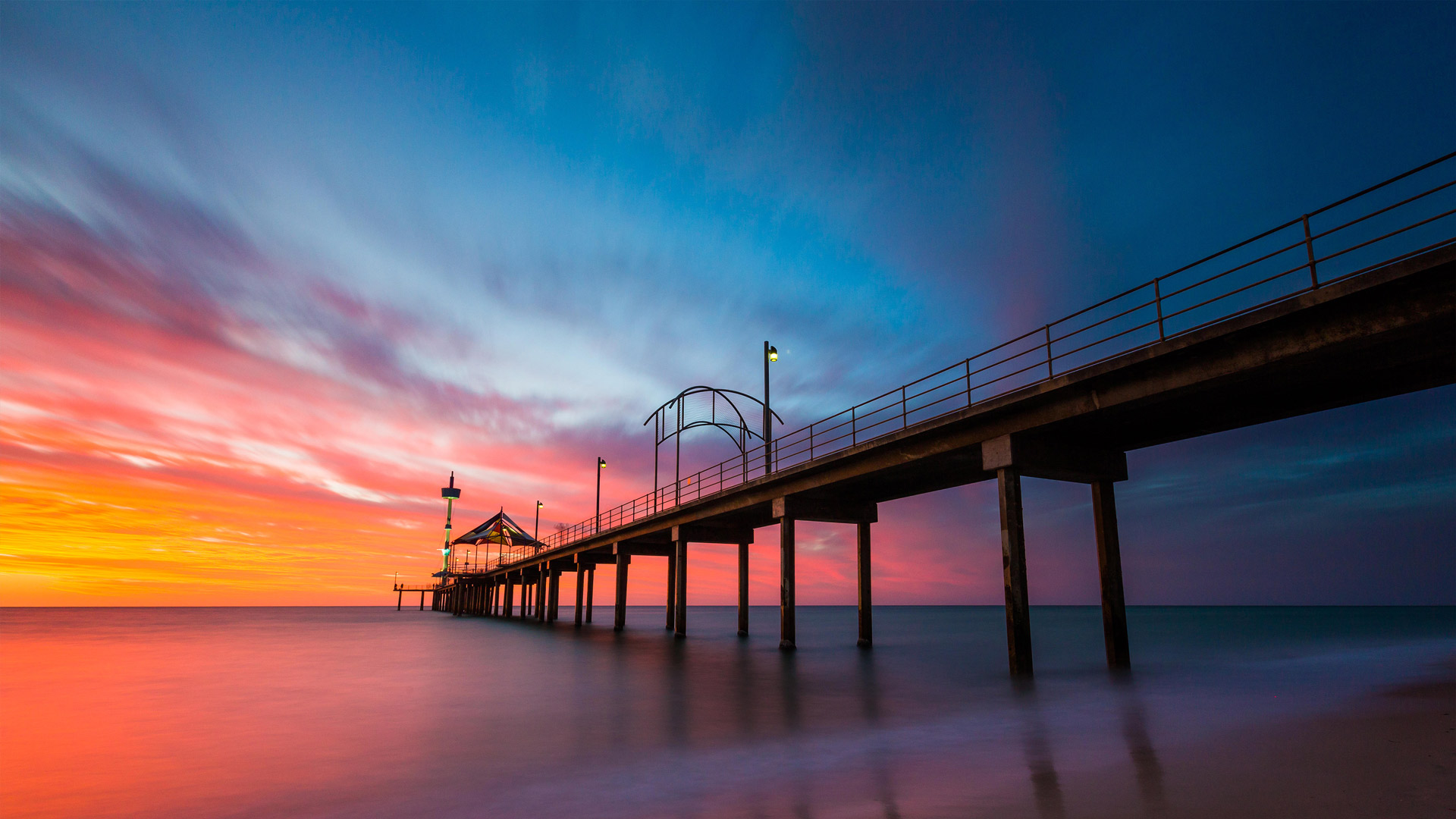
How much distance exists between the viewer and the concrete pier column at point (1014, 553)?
2136 centimetres

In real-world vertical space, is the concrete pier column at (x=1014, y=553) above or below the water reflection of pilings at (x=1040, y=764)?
above

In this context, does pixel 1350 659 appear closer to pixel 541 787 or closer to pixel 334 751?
pixel 541 787

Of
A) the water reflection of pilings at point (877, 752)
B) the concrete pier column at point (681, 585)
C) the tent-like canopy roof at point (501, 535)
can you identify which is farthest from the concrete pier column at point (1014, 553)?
the tent-like canopy roof at point (501, 535)

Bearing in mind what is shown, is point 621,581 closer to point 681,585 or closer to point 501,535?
point 681,585

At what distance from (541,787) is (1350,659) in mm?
37442

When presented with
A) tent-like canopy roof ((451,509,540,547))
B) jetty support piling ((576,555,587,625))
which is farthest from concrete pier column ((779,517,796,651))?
tent-like canopy roof ((451,509,540,547))

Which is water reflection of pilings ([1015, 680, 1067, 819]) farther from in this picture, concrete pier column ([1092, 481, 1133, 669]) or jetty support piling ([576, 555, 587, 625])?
jetty support piling ([576, 555, 587, 625])

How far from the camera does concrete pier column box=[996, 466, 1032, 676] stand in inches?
841

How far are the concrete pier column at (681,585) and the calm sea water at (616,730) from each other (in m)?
11.8

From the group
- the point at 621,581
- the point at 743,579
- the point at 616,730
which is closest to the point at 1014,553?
the point at 616,730

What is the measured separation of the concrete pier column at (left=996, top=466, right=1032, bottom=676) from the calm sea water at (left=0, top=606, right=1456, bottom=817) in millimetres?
1672

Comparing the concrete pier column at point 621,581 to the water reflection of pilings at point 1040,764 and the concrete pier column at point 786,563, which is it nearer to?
the concrete pier column at point 786,563

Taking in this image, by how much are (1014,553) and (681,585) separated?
2605cm

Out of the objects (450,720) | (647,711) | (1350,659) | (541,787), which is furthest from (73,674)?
(1350,659)
